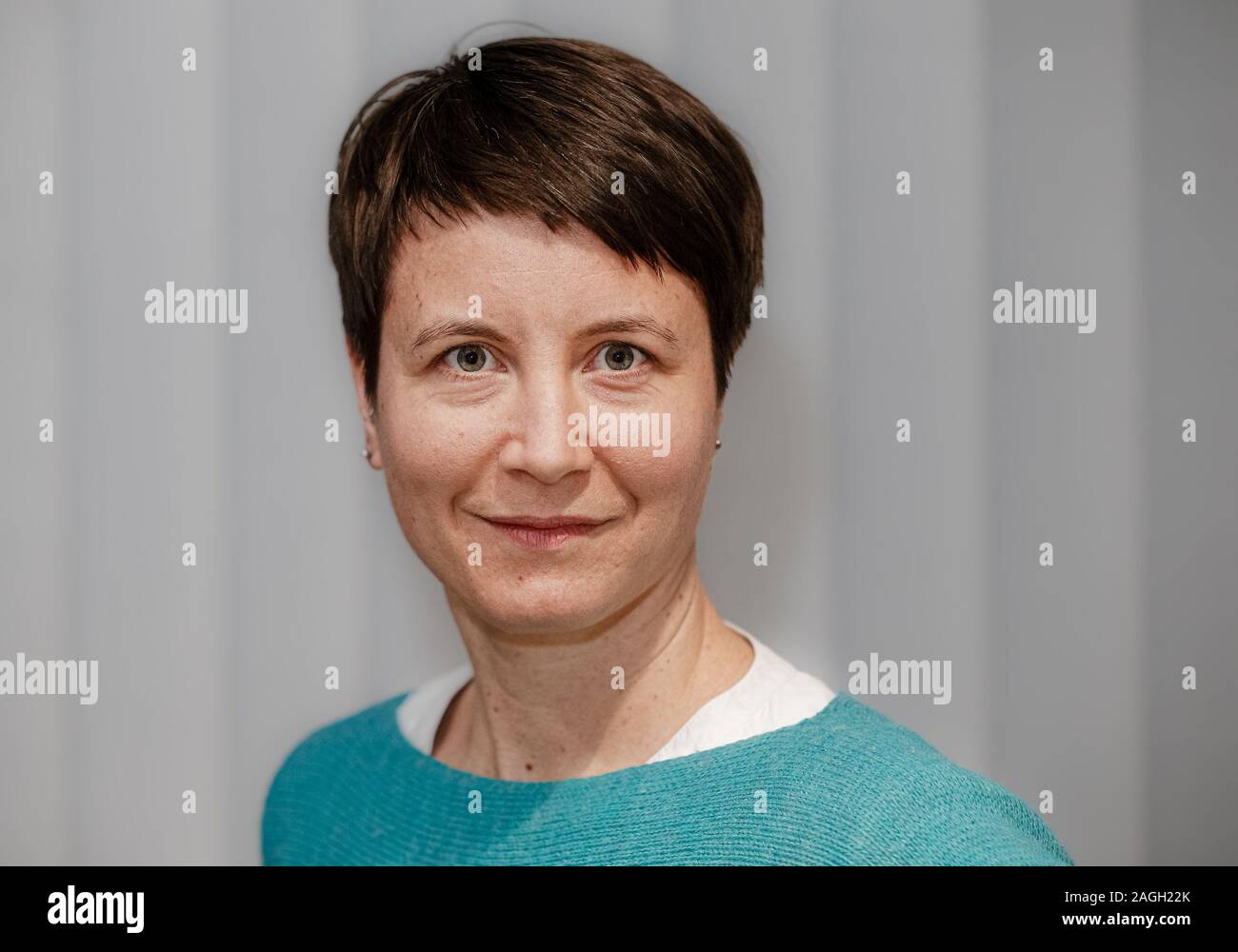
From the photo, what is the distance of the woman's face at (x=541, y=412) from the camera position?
1110mm

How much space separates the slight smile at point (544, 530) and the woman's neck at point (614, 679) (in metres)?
0.12

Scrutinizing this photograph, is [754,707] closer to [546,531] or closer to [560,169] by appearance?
[546,531]

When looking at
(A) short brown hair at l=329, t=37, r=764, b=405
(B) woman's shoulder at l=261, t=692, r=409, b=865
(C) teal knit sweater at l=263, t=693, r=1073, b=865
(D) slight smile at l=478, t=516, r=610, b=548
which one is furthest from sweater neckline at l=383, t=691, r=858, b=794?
(A) short brown hair at l=329, t=37, r=764, b=405

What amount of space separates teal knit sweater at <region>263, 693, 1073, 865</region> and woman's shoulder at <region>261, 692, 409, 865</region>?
0.21 feet

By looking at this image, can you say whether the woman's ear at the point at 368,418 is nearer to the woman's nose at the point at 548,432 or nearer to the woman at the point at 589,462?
the woman at the point at 589,462

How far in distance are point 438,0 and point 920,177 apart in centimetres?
66

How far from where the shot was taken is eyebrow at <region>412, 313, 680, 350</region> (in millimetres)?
1116

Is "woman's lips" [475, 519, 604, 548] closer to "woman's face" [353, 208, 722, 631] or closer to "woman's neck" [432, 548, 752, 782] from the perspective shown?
"woman's face" [353, 208, 722, 631]

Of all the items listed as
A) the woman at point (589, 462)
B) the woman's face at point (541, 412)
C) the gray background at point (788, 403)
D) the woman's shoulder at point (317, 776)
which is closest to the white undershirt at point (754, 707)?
the woman at point (589, 462)

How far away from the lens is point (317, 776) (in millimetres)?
1470

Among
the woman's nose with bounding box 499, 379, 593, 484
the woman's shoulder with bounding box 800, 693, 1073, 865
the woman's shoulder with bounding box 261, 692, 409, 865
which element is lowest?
the woman's shoulder with bounding box 261, 692, 409, 865

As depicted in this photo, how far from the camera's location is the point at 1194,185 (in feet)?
4.58

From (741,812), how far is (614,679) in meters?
0.21
